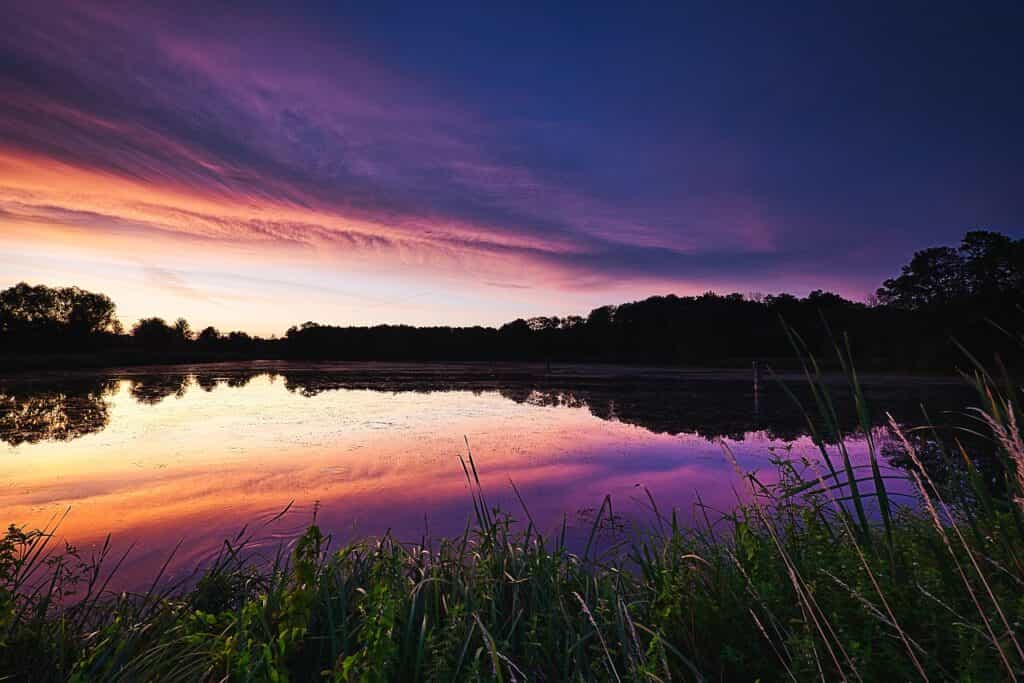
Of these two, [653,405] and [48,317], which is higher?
[48,317]

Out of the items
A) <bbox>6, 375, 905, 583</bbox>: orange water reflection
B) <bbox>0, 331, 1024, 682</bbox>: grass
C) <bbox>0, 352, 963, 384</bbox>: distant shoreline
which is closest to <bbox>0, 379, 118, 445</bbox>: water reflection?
<bbox>6, 375, 905, 583</bbox>: orange water reflection

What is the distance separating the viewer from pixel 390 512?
21.3 ft

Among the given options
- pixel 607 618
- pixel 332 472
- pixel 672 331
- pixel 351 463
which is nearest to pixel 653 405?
pixel 351 463

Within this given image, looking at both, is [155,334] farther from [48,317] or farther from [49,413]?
[49,413]

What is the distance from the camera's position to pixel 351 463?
9133 millimetres

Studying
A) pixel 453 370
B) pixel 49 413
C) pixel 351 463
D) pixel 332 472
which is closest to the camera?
pixel 332 472

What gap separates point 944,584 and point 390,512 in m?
5.60

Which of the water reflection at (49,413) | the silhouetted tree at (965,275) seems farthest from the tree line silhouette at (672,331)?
the water reflection at (49,413)

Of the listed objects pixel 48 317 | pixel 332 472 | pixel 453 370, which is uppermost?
pixel 48 317

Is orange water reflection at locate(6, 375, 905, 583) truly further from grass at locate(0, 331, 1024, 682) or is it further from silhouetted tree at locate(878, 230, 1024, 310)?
silhouetted tree at locate(878, 230, 1024, 310)

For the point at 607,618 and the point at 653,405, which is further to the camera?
the point at 653,405

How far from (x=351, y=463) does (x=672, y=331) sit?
224 ft

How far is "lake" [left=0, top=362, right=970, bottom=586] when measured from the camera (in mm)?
6062

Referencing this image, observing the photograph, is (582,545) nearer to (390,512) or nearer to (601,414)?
(390,512)
